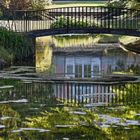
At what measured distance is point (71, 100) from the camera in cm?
1531

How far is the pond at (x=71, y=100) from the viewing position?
11.6 meters

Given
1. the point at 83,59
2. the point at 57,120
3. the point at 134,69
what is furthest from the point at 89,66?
the point at 57,120

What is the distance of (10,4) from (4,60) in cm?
1597

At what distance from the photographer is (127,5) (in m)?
33.7

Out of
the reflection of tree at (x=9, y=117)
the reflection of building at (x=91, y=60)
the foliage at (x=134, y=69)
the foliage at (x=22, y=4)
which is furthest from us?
the foliage at (x=22, y=4)

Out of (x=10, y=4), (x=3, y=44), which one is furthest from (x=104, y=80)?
(x=10, y=4)

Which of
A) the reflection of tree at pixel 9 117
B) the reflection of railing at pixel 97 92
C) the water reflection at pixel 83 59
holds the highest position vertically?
the reflection of tree at pixel 9 117

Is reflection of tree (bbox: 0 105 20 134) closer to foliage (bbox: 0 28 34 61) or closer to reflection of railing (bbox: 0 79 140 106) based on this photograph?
reflection of railing (bbox: 0 79 140 106)

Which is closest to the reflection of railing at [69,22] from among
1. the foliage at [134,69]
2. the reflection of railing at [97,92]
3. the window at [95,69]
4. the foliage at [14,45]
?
the foliage at [14,45]

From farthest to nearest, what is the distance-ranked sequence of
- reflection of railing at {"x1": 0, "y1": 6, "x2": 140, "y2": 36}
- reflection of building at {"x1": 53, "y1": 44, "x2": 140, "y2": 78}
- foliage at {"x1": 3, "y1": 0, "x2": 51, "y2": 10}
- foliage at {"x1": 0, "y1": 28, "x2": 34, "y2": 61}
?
foliage at {"x1": 3, "y1": 0, "x2": 51, "y2": 10}, reflection of railing at {"x1": 0, "y1": 6, "x2": 140, "y2": 36}, foliage at {"x1": 0, "y1": 28, "x2": 34, "y2": 61}, reflection of building at {"x1": 53, "y1": 44, "x2": 140, "y2": 78}

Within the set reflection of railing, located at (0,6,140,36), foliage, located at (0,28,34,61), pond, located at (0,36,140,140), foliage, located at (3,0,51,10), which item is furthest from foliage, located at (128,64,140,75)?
foliage, located at (3,0,51,10)

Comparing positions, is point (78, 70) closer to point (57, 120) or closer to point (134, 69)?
point (134, 69)

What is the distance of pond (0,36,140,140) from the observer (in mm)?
11625

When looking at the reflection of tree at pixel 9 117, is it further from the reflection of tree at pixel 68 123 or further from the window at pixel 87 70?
the window at pixel 87 70
